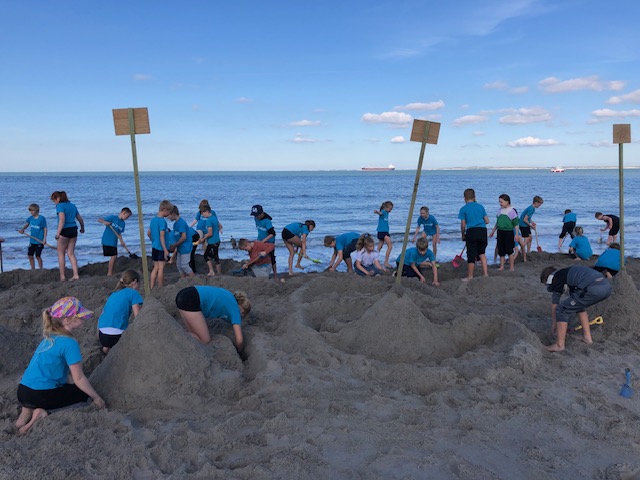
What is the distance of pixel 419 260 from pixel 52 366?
643 centimetres

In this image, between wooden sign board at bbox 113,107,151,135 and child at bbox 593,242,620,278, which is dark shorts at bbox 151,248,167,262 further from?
child at bbox 593,242,620,278

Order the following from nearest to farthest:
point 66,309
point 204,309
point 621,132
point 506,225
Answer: point 66,309, point 204,309, point 621,132, point 506,225

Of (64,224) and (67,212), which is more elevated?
(67,212)

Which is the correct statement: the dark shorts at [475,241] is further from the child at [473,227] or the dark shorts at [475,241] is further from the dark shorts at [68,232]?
the dark shorts at [68,232]

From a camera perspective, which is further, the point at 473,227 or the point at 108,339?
the point at 473,227

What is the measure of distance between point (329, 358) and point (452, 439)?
165 centimetres

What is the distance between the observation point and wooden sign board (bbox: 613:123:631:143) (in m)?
6.67

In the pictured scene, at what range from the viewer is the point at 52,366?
12.8 feet

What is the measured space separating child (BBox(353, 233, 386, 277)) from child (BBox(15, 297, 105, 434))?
544cm

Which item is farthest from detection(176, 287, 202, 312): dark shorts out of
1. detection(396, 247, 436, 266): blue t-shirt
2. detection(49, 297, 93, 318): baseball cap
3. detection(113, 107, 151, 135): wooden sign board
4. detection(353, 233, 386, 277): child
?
detection(396, 247, 436, 266): blue t-shirt

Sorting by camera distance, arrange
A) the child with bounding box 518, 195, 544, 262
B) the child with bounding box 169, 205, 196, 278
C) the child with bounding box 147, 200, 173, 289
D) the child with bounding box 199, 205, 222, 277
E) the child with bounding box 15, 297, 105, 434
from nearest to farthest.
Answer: the child with bounding box 15, 297, 105, 434
the child with bounding box 147, 200, 173, 289
the child with bounding box 169, 205, 196, 278
the child with bounding box 199, 205, 222, 277
the child with bounding box 518, 195, 544, 262

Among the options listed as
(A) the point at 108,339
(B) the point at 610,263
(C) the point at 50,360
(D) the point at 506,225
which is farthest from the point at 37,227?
(B) the point at 610,263

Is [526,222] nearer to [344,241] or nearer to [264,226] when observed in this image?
[344,241]


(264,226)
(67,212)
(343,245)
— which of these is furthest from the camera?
(343,245)
